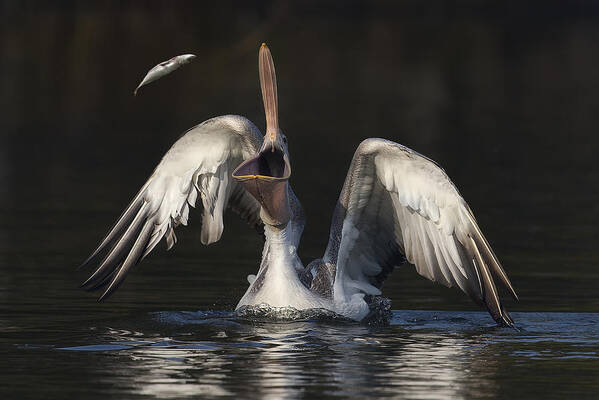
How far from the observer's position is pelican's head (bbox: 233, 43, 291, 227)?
35.5 feet

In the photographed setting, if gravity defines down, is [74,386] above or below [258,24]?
below

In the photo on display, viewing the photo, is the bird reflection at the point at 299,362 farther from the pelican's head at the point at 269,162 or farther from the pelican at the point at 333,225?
the pelican's head at the point at 269,162

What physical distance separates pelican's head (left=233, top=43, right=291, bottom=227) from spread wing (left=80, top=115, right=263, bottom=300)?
20.4 inches

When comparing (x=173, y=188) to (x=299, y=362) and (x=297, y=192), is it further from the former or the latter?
(x=297, y=192)

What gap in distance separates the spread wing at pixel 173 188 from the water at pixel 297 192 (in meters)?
0.44

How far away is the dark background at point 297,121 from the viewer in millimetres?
13484

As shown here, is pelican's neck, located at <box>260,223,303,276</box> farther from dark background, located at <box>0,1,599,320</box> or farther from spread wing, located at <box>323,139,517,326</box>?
dark background, located at <box>0,1,599,320</box>

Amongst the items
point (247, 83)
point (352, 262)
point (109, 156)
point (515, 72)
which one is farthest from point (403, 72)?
point (352, 262)

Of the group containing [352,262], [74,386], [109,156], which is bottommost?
[74,386]

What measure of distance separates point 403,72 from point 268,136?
31.3m

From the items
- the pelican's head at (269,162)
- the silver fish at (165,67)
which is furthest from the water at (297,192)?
the silver fish at (165,67)

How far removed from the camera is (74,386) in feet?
29.9

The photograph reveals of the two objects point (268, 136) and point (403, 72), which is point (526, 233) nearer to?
point (268, 136)

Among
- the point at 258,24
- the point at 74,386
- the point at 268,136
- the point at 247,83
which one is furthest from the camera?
the point at 258,24
